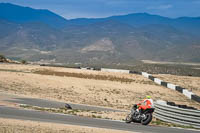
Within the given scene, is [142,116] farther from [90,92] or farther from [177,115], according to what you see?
[90,92]

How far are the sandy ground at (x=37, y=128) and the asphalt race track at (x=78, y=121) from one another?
3.80 feet

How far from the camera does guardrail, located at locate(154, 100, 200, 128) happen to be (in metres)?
20.1

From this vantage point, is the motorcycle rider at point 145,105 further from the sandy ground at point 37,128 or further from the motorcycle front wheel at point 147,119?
the sandy ground at point 37,128

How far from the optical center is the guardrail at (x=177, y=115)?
20.1 m

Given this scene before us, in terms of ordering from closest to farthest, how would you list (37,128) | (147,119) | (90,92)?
(37,128) < (147,119) < (90,92)

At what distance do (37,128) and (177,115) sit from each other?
29.2 feet

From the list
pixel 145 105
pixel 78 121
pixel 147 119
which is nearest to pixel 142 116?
pixel 147 119

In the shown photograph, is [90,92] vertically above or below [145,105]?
below

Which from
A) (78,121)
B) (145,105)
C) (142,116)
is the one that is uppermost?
(145,105)

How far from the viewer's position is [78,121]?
1936cm

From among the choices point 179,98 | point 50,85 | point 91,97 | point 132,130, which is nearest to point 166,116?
point 132,130

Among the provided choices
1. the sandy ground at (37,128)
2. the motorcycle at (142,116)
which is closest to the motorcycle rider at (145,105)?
the motorcycle at (142,116)

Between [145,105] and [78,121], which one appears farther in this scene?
[145,105]

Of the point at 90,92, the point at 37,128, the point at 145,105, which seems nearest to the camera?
the point at 37,128
